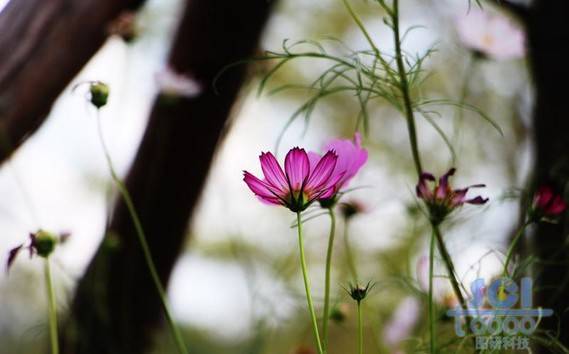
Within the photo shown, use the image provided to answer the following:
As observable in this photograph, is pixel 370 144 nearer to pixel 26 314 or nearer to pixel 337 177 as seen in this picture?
pixel 26 314

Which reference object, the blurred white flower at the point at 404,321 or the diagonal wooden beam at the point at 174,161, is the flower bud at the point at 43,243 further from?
the diagonal wooden beam at the point at 174,161

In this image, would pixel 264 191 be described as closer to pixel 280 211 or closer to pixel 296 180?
pixel 296 180

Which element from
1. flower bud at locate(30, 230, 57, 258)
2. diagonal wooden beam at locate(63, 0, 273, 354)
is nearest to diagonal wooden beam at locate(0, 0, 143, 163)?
flower bud at locate(30, 230, 57, 258)

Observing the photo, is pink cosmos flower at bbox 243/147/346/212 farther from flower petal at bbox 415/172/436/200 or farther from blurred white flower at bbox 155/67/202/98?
blurred white flower at bbox 155/67/202/98

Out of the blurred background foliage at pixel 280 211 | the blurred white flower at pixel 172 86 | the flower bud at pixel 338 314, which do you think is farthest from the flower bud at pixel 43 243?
the blurred white flower at pixel 172 86

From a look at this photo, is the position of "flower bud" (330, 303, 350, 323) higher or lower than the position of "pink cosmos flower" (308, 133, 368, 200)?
lower

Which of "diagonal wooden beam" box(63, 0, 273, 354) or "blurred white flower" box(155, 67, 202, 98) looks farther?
"diagonal wooden beam" box(63, 0, 273, 354)
